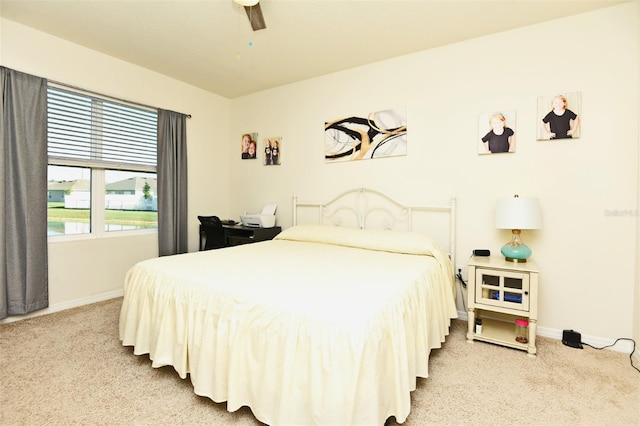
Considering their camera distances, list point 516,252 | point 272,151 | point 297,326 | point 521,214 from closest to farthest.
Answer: point 297,326 → point 521,214 → point 516,252 → point 272,151

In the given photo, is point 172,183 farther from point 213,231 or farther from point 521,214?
point 521,214

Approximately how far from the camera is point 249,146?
4285 millimetres

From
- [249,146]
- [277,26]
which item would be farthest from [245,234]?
[277,26]

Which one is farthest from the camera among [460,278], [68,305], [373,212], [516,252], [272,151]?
[272,151]

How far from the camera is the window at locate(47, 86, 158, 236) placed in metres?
2.93

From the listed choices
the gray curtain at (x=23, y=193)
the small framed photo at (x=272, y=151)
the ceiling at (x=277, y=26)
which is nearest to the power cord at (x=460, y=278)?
the ceiling at (x=277, y=26)

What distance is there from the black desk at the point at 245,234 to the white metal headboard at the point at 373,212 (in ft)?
1.14

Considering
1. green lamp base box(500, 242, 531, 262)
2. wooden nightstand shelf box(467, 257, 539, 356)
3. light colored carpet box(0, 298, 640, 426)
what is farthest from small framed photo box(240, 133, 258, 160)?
green lamp base box(500, 242, 531, 262)

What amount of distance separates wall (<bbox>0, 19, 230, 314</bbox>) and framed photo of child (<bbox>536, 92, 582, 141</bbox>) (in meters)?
3.80

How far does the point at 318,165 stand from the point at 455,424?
9.11 feet

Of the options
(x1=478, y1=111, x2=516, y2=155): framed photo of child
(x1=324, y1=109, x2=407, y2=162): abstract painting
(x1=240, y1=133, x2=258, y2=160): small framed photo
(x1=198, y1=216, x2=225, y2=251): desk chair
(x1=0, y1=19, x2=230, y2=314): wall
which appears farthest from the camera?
(x1=240, y1=133, x2=258, y2=160): small framed photo

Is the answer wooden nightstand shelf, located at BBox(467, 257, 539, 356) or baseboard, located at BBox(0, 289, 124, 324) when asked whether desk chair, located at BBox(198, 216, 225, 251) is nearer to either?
baseboard, located at BBox(0, 289, 124, 324)

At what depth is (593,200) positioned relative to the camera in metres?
2.33

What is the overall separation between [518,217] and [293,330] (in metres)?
1.92
